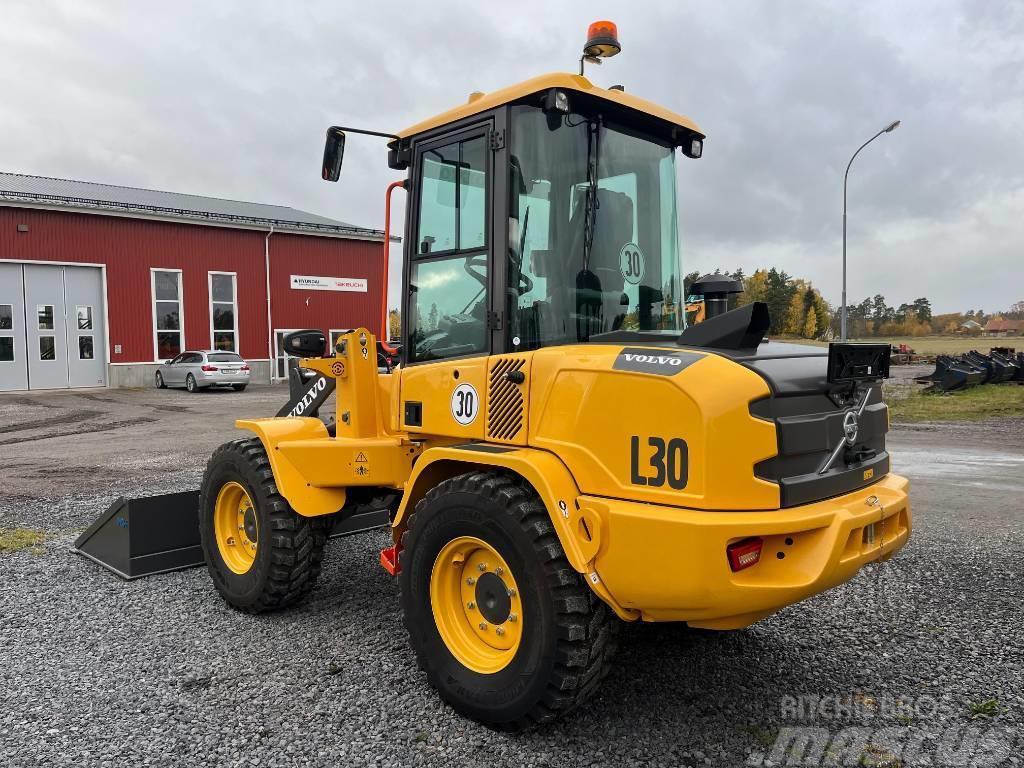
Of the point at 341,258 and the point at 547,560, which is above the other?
the point at 341,258

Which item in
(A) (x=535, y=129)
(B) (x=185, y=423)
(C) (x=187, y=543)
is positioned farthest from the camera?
(B) (x=185, y=423)

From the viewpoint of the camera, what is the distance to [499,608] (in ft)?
10.6

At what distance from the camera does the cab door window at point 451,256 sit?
11.8ft

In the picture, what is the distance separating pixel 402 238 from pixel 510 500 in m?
1.72

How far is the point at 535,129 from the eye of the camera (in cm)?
345

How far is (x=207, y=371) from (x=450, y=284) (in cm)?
2176

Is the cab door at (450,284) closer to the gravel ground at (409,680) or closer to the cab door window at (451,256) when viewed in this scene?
the cab door window at (451,256)

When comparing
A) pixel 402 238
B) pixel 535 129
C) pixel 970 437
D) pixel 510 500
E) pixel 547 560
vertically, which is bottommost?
pixel 970 437

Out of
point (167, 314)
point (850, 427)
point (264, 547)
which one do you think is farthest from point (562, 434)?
point (167, 314)

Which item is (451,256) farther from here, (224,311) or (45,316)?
(224,311)

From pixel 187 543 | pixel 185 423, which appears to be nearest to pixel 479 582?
pixel 187 543

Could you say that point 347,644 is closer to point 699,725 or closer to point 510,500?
point 510,500

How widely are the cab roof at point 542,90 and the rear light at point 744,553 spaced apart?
2051 millimetres

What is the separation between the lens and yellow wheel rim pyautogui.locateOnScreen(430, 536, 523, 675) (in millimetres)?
3205
